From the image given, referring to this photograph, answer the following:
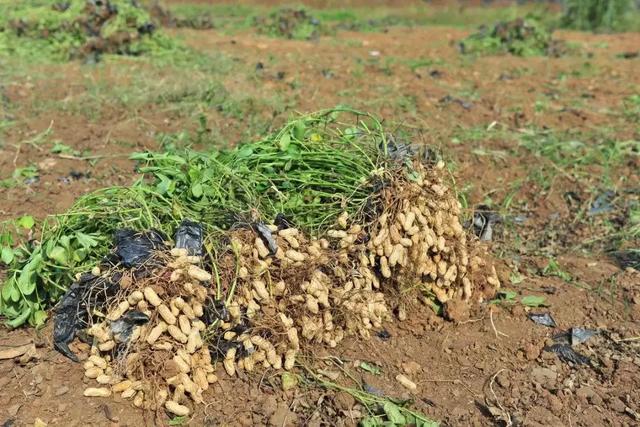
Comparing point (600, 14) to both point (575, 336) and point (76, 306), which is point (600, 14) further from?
point (76, 306)

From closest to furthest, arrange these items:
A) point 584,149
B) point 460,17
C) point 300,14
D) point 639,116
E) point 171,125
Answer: point 584,149 < point 171,125 < point 639,116 < point 300,14 < point 460,17

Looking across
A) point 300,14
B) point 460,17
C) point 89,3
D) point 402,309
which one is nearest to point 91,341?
point 402,309

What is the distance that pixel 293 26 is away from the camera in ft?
38.3

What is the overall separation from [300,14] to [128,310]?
10276 mm

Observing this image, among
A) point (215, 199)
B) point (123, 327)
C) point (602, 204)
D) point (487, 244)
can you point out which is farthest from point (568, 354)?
point (123, 327)

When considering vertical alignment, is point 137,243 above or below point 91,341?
above

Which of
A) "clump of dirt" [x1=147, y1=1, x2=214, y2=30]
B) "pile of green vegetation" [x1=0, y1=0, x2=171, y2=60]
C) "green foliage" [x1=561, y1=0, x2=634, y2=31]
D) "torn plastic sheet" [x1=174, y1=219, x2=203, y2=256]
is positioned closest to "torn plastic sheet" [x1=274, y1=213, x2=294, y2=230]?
"torn plastic sheet" [x1=174, y1=219, x2=203, y2=256]

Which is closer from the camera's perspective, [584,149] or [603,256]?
[603,256]

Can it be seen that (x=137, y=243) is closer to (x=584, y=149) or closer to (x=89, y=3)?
(x=584, y=149)

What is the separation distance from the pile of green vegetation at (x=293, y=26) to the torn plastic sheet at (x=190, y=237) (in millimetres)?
9048

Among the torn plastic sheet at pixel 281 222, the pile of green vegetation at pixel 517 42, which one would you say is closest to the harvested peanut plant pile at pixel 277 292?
the torn plastic sheet at pixel 281 222

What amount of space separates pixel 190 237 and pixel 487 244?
2026mm

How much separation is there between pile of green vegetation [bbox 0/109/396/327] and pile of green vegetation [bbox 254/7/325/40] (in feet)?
27.9

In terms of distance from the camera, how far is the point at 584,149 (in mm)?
5523
